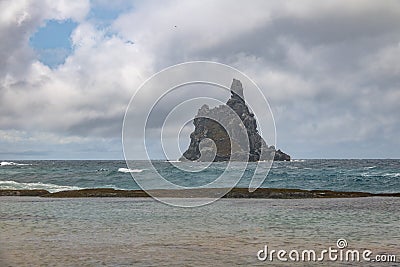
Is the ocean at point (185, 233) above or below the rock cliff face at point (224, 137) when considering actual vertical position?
below

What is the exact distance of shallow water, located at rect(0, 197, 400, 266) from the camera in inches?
699

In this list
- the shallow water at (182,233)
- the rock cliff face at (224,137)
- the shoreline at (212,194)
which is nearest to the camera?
the shallow water at (182,233)

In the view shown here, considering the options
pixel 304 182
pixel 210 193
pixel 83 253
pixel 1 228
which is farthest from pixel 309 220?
pixel 304 182

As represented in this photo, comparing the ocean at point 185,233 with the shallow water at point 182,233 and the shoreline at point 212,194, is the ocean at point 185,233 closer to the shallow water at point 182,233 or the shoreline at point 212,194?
the shallow water at point 182,233

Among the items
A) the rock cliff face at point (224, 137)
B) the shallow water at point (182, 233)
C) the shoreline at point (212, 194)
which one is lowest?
the shallow water at point (182, 233)

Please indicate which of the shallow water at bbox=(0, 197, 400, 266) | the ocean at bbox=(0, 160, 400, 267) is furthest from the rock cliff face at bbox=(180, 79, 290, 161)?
the shallow water at bbox=(0, 197, 400, 266)

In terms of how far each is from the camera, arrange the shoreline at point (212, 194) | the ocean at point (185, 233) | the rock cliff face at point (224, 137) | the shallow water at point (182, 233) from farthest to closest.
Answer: the rock cliff face at point (224, 137) → the shoreline at point (212, 194) → the shallow water at point (182, 233) → the ocean at point (185, 233)

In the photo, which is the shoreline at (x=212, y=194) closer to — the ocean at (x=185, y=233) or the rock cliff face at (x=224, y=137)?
the ocean at (x=185, y=233)

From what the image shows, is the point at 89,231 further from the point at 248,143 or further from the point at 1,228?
the point at 248,143

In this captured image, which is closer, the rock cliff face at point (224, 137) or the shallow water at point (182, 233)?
the shallow water at point (182, 233)

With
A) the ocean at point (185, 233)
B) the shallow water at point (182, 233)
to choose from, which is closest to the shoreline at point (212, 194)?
the ocean at point (185, 233)

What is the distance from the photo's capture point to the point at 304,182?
80.1 meters

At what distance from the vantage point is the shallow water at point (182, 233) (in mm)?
17766

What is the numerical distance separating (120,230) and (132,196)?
25.7m
